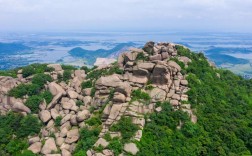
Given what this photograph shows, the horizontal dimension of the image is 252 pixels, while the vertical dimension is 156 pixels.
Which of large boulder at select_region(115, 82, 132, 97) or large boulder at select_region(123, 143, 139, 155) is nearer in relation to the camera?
large boulder at select_region(123, 143, 139, 155)

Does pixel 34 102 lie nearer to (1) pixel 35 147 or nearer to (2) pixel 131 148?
(1) pixel 35 147

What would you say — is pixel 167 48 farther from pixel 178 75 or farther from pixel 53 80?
pixel 53 80

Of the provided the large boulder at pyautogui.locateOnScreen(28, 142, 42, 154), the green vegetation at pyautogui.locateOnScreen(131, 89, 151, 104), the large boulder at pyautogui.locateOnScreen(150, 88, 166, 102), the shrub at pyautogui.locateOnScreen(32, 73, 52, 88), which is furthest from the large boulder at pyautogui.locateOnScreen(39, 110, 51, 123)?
Result: the large boulder at pyautogui.locateOnScreen(150, 88, 166, 102)

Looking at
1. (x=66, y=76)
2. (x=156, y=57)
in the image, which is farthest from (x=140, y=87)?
(x=66, y=76)

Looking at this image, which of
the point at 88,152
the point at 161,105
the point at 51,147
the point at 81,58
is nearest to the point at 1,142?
the point at 51,147

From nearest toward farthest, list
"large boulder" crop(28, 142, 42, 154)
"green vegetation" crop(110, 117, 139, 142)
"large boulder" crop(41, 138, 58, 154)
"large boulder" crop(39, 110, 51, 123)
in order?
"green vegetation" crop(110, 117, 139, 142), "large boulder" crop(41, 138, 58, 154), "large boulder" crop(28, 142, 42, 154), "large boulder" crop(39, 110, 51, 123)

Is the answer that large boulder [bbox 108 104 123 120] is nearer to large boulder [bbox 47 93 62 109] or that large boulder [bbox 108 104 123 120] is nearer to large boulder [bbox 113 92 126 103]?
large boulder [bbox 113 92 126 103]

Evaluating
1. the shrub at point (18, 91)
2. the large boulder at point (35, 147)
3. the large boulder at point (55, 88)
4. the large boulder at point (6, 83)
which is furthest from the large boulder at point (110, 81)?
the large boulder at point (6, 83)

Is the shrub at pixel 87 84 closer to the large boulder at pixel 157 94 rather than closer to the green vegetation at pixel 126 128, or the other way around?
the large boulder at pixel 157 94
